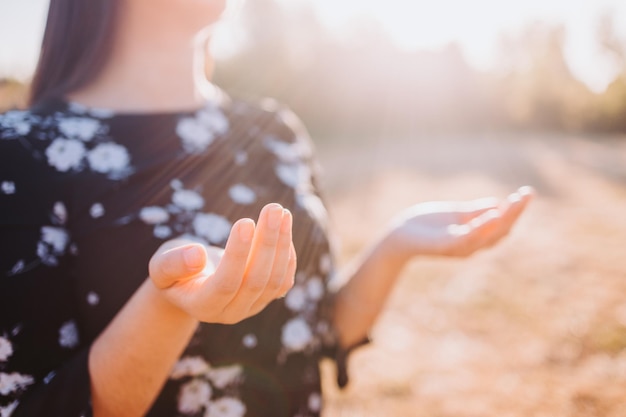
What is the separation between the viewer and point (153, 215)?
1285 millimetres

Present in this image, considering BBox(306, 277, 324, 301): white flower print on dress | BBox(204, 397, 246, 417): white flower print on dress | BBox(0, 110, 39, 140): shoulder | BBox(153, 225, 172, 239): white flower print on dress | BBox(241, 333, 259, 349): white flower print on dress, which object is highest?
BBox(0, 110, 39, 140): shoulder

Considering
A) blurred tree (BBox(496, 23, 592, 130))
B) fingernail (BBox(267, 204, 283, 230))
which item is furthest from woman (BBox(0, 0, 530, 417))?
blurred tree (BBox(496, 23, 592, 130))

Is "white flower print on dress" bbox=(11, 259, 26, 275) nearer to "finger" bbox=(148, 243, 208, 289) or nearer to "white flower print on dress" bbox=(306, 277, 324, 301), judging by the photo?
"finger" bbox=(148, 243, 208, 289)

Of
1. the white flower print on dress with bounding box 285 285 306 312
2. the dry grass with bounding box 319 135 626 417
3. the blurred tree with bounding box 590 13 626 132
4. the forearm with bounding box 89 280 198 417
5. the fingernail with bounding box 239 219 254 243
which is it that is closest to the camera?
the fingernail with bounding box 239 219 254 243

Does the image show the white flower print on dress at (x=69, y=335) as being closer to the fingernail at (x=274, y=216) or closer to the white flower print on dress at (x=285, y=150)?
the fingernail at (x=274, y=216)

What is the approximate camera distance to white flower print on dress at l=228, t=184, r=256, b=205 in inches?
57.4

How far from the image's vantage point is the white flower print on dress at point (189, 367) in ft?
4.07

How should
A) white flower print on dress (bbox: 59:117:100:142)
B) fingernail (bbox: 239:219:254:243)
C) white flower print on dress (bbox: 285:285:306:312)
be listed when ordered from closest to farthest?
fingernail (bbox: 239:219:254:243) → white flower print on dress (bbox: 59:117:100:142) → white flower print on dress (bbox: 285:285:306:312)

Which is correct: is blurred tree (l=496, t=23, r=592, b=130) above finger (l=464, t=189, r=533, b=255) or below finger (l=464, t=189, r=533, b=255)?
below

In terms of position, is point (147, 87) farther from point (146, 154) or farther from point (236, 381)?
point (236, 381)

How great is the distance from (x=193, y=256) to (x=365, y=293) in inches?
36.8

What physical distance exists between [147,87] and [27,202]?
1.87ft

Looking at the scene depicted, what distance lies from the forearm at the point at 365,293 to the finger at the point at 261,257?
A: 79cm

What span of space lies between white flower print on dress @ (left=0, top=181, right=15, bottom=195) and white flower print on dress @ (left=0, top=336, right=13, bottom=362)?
33 cm
